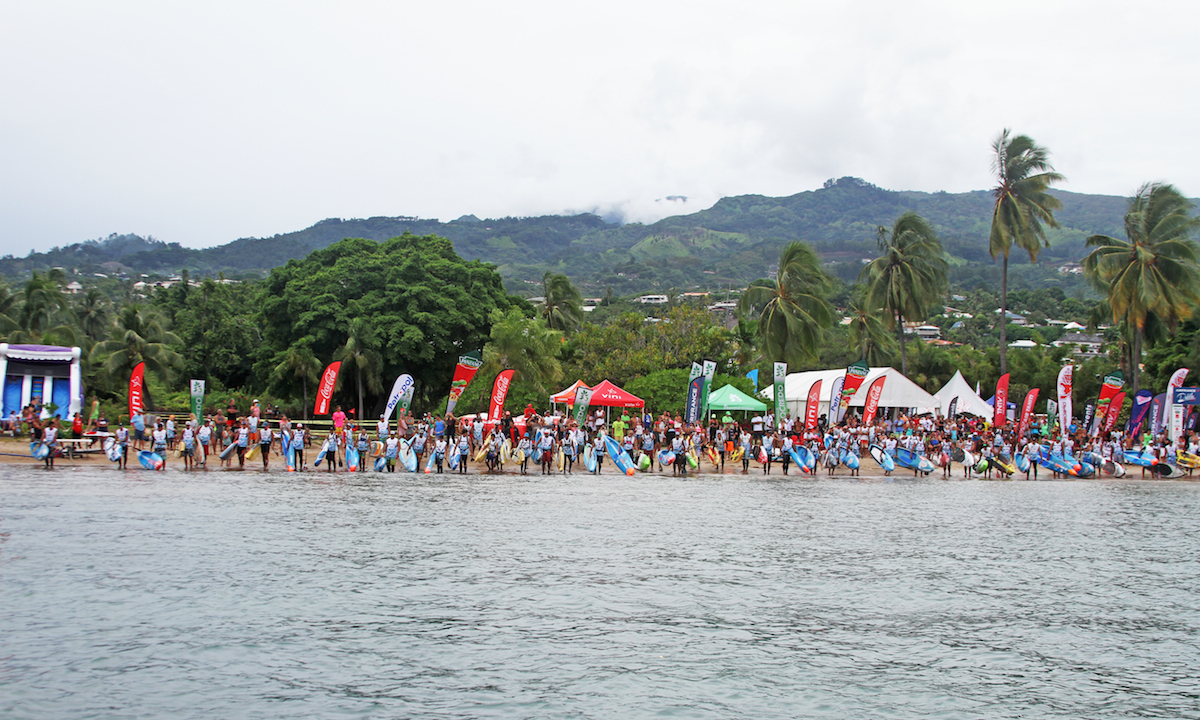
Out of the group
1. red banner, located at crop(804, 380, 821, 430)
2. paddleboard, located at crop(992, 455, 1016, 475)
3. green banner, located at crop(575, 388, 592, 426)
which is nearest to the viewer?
paddleboard, located at crop(992, 455, 1016, 475)

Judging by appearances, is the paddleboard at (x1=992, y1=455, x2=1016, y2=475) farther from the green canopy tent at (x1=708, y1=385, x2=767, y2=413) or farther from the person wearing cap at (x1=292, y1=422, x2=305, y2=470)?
the person wearing cap at (x1=292, y1=422, x2=305, y2=470)

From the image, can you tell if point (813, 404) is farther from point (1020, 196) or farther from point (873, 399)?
point (1020, 196)

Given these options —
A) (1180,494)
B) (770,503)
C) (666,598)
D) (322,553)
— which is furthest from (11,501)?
(1180,494)

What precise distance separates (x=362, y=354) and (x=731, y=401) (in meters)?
17.0

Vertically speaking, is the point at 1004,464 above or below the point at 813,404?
below

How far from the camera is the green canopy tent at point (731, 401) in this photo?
1603 inches

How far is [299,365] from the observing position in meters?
42.7

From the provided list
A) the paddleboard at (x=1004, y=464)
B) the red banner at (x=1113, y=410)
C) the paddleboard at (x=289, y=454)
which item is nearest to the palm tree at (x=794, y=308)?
the paddleboard at (x=1004, y=464)

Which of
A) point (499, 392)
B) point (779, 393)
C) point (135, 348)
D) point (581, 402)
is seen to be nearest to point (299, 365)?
point (135, 348)

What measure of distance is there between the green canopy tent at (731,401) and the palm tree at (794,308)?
6.33m

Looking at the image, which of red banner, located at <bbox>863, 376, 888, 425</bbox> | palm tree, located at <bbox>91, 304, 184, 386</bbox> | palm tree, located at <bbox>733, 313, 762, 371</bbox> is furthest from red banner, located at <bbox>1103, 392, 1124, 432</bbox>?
palm tree, located at <bbox>91, 304, 184, 386</bbox>

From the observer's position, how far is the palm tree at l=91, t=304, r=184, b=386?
4472 centimetres

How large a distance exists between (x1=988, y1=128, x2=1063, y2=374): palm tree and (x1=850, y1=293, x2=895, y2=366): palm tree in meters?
9.71

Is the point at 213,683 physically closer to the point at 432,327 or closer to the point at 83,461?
the point at 83,461
